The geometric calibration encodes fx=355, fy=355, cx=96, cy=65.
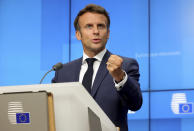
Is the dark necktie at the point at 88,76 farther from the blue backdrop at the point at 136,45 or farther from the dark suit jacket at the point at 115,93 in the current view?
the blue backdrop at the point at 136,45

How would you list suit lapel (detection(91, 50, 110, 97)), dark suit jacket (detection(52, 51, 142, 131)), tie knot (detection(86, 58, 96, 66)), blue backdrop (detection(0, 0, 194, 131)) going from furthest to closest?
blue backdrop (detection(0, 0, 194, 131)), tie knot (detection(86, 58, 96, 66)), suit lapel (detection(91, 50, 110, 97)), dark suit jacket (detection(52, 51, 142, 131))

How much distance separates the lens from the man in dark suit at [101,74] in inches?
83.3

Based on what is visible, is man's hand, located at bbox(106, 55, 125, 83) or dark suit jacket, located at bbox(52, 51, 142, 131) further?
dark suit jacket, located at bbox(52, 51, 142, 131)

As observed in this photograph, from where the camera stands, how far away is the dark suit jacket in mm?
2062

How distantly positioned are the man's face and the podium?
106cm

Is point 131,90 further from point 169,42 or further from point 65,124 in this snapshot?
point 169,42

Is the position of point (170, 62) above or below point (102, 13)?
below

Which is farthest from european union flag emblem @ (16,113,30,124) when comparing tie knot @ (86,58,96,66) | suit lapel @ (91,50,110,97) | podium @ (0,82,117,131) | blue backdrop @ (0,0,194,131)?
blue backdrop @ (0,0,194,131)

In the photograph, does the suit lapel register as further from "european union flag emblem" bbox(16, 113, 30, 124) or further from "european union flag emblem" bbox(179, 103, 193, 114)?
"european union flag emblem" bbox(179, 103, 193, 114)

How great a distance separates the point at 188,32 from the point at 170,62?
0.48 meters

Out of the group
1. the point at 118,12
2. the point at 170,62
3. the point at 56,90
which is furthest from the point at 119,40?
the point at 56,90

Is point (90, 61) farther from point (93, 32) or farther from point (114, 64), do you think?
point (114, 64)

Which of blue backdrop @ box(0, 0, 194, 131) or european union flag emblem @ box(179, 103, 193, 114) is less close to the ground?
blue backdrop @ box(0, 0, 194, 131)

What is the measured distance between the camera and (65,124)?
1.47 m
